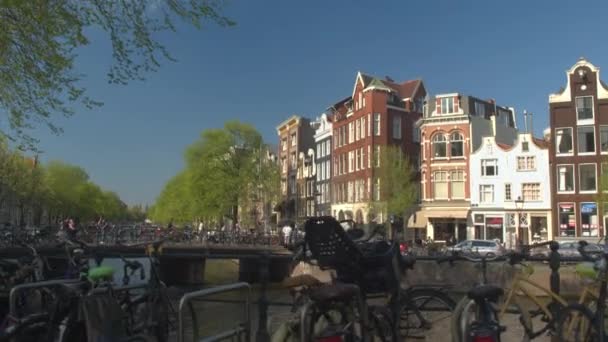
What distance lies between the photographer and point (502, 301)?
5734mm

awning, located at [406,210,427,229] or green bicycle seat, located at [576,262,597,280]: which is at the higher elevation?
awning, located at [406,210,427,229]

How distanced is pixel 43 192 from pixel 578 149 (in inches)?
2000

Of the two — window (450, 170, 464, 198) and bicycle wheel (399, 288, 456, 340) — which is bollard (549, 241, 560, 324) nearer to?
bicycle wheel (399, 288, 456, 340)

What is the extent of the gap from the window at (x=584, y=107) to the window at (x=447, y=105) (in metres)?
9.72

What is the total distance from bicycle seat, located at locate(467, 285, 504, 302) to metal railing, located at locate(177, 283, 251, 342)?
1877mm

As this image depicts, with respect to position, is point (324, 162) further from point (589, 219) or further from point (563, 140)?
point (589, 219)

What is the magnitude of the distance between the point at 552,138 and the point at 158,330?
41.8 m

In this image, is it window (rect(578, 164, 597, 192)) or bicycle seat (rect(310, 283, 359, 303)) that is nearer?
bicycle seat (rect(310, 283, 359, 303))

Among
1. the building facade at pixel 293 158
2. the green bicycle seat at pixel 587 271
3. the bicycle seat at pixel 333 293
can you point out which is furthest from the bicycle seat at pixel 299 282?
the building facade at pixel 293 158

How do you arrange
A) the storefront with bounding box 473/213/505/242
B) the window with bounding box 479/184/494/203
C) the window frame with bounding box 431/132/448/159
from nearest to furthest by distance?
the storefront with bounding box 473/213/505/242 → the window with bounding box 479/184/494/203 → the window frame with bounding box 431/132/448/159

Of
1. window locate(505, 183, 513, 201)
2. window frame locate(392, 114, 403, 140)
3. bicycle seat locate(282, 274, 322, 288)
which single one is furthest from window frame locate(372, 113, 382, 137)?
bicycle seat locate(282, 274, 322, 288)

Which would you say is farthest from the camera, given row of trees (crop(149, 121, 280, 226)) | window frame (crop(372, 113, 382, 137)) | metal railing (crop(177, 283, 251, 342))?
row of trees (crop(149, 121, 280, 226))

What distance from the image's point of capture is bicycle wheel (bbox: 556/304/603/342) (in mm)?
5645

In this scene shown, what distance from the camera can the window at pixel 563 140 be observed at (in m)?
41.8
